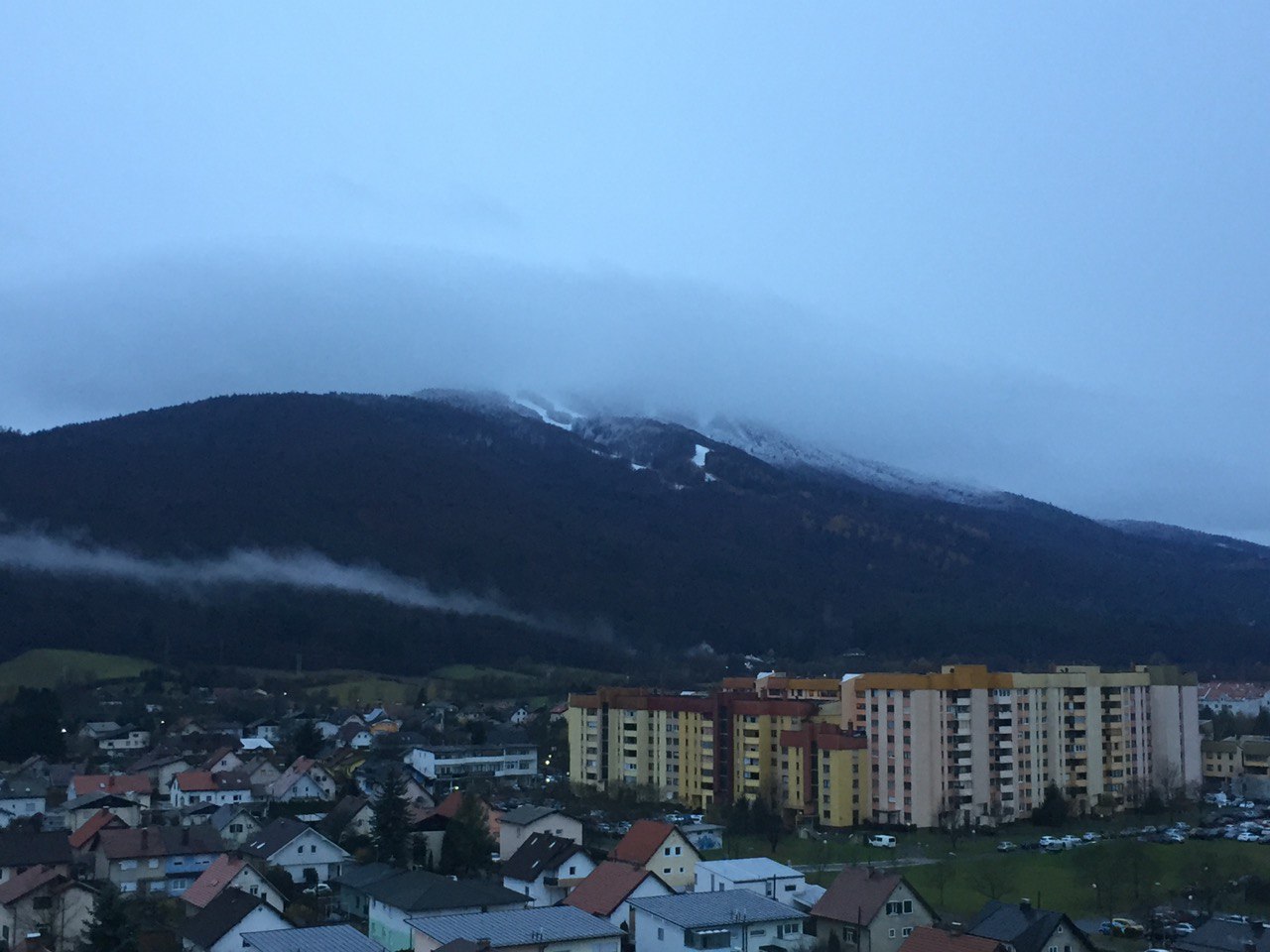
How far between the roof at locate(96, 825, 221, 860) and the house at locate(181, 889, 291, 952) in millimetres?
4246

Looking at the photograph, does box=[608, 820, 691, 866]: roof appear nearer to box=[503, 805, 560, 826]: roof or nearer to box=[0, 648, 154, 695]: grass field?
box=[503, 805, 560, 826]: roof

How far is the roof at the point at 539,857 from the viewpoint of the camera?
18.9 meters

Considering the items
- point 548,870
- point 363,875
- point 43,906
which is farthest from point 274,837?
point 548,870

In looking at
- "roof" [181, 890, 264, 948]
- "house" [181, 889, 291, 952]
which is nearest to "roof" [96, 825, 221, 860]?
"roof" [181, 890, 264, 948]

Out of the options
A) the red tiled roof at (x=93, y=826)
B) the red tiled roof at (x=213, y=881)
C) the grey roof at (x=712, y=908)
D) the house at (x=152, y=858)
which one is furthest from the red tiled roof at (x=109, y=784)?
the grey roof at (x=712, y=908)

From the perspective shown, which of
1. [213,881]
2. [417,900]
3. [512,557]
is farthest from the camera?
[512,557]

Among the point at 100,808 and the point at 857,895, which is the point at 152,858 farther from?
the point at 857,895

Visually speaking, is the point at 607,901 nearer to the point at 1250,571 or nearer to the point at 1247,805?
the point at 1247,805

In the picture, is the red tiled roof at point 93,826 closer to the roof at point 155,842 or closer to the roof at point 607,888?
the roof at point 155,842

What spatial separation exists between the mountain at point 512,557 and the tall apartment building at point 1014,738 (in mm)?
34621

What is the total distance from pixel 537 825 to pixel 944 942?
9.10 m

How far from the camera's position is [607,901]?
1697cm

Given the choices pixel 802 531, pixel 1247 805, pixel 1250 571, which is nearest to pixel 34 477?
pixel 802 531

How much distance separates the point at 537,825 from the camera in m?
21.5
